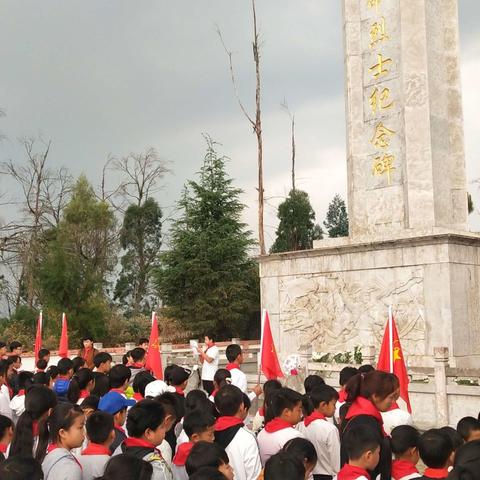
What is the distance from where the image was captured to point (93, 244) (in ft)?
104

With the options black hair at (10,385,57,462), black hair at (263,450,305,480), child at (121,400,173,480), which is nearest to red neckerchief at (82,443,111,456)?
child at (121,400,173,480)

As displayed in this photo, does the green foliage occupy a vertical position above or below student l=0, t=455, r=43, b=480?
above

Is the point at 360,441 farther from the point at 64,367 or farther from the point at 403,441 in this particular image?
the point at 64,367

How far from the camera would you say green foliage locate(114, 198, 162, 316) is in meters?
34.8

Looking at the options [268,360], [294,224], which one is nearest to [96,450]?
[268,360]

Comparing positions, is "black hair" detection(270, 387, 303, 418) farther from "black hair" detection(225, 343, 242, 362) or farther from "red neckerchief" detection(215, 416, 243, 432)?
"black hair" detection(225, 343, 242, 362)

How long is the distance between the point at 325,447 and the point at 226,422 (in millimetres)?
A: 714

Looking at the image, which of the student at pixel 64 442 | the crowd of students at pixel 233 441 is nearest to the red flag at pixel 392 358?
the crowd of students at pixel 233 441

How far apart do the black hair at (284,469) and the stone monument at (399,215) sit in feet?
29.7

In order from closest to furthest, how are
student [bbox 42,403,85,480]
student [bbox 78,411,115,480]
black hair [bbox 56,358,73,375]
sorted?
student [bbox 42,403,85,480]
student [bbox 78,411,115,480]
black hair [bbox 56,358,73,375]

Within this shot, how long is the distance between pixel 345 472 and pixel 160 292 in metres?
21.6

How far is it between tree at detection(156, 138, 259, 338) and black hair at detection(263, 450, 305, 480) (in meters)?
20.6

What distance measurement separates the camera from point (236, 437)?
376 centimetres

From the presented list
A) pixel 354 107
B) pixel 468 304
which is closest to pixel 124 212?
pixel 354 107
